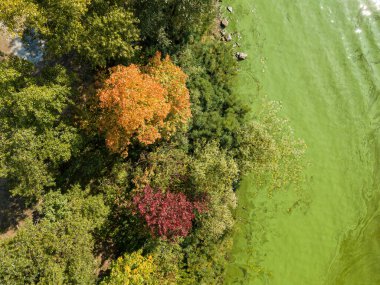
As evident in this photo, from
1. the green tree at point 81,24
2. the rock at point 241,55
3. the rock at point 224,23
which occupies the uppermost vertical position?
the rock at point 224,23

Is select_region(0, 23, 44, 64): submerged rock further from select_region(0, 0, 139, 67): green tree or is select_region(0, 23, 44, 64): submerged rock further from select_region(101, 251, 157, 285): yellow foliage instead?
select_region(101, 251, 157, 285): yellow foliage

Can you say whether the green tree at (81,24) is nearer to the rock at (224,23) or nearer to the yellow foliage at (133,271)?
the rock at (224,23)

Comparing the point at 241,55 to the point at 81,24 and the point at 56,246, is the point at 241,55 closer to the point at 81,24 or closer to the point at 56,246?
the point at 81,24

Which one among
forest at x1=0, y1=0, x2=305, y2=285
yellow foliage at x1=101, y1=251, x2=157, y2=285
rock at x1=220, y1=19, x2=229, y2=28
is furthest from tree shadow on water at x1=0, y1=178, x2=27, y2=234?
rock at x1=220, y1=19, x2=229, y2=28

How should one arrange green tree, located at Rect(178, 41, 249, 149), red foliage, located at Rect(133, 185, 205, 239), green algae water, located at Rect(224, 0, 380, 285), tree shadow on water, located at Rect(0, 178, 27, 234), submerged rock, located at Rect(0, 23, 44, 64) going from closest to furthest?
red foliage, located at Rect(133, 185, 205, 239)
tree shadow on water, located at Rect(0, 178, 27, 234)
submerged rock, located at Rect(0, 23, 44, 64)
green tree, located at Rect(178, 41, 249, 149)
green algae water, located at Rect(224, 0, 380, 285)

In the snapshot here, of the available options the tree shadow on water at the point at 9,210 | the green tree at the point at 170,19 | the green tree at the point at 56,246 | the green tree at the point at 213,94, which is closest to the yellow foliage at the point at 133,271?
the green tree at the point at 56,246

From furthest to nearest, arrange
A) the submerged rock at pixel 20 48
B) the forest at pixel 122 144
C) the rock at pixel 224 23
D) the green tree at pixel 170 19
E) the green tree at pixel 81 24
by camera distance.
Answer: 1. the rock at pixel 224 23
2. the submerged rock at pixel 20 48
3. the green tree at pixel 170 19
4. the forest at pixel 122 144
5. the green tree at pixel 81 24

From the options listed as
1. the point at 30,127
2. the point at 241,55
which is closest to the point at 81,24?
the point at 30,127

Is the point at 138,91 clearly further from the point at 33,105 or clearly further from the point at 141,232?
the point at 141,232
